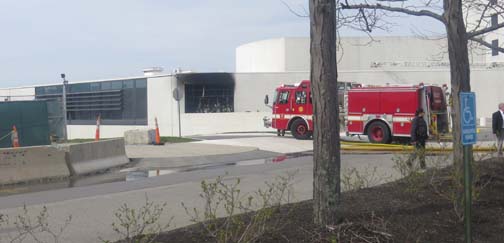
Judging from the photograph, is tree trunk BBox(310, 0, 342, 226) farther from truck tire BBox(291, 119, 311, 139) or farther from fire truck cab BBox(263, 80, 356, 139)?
truck tire BBox(291, 119, 311, 139)

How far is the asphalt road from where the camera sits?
26.8 feet

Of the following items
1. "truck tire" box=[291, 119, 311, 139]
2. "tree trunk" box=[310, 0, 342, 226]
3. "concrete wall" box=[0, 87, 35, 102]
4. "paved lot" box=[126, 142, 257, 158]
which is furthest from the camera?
"concrete wall" box=[0, 87, 35, 102]

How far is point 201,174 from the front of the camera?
1467 centimetres

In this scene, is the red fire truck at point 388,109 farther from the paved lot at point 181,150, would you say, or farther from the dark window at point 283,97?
the paved lot at point 181,150

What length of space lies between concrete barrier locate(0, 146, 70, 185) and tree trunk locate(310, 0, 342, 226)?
386 inches

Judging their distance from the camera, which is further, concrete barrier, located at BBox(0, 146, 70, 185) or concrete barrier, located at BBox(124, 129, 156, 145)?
concrete barrier, located at BBox(124, 129, 156, 145)

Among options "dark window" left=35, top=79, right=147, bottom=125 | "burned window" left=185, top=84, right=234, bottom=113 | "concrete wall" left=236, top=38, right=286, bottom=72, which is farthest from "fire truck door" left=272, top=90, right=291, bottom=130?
"concrete wall" left=236, top=38, right=286, bottom=72

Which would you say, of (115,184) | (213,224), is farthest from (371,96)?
(213,224)

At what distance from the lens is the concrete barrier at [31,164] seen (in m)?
13.5

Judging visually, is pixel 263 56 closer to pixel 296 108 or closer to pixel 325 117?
pixel 296 108

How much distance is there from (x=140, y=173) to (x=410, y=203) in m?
9.56

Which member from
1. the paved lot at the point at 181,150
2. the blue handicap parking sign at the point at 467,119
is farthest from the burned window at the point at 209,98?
the blue handicap parking sign at the point at 467,119

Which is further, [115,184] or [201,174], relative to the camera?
[201,174]

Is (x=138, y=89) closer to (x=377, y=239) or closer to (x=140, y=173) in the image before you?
(x=140, y=173)
